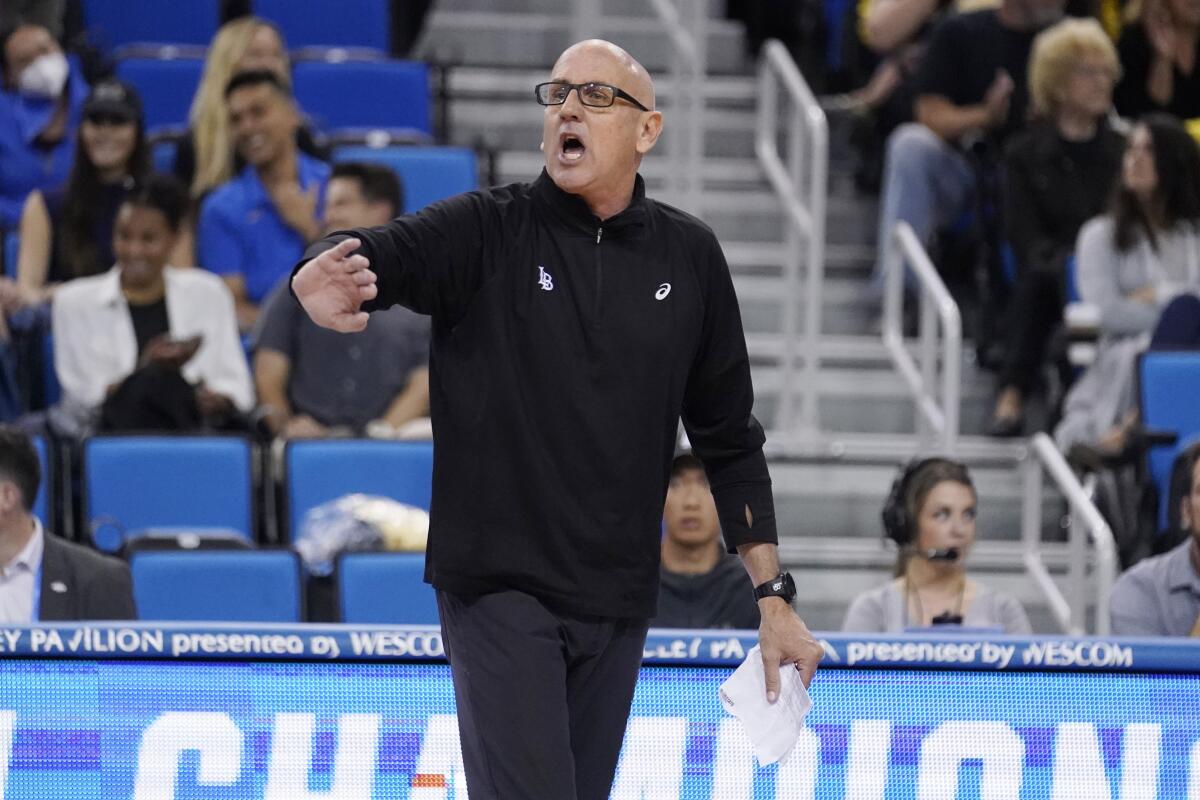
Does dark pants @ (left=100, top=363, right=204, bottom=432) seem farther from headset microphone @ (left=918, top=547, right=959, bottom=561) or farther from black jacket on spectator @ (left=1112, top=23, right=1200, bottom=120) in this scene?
black jacket on spectator @ (left=1112, top=23, right=1200, bottom=120)

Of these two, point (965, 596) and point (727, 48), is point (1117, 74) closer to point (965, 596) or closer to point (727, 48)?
point (727, 48)

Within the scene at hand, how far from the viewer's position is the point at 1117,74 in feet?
29.2

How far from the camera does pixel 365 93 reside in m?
9.43

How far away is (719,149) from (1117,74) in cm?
203

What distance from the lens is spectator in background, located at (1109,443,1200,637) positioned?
5.77 meters

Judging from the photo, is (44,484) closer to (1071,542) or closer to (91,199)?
(91,199)

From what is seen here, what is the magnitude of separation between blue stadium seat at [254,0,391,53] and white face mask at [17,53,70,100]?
5.14ft

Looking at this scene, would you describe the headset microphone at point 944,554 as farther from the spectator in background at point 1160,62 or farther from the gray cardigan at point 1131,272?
the spectator in background at point 1160,62

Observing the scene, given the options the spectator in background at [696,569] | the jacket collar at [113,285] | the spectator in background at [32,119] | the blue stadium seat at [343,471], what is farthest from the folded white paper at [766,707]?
the spectator in background at [32,119]

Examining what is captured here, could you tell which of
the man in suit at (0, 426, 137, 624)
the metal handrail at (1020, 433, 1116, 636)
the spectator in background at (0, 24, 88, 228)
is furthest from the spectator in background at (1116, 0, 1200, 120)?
the man in suit at (0, 426, 137, 624)

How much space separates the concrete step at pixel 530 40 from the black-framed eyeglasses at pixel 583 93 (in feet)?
22.5

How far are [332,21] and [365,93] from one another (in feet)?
2.56

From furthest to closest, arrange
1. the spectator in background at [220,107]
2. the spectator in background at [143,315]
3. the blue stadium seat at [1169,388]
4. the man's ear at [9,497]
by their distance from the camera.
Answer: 1. the spectator in background at [220,107]
2. the spectator in background at [143,315]
3. the blue stadium seat at [1169,388]
4. the man's ear at [9,497]

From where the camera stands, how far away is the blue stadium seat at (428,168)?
8.52 metres
